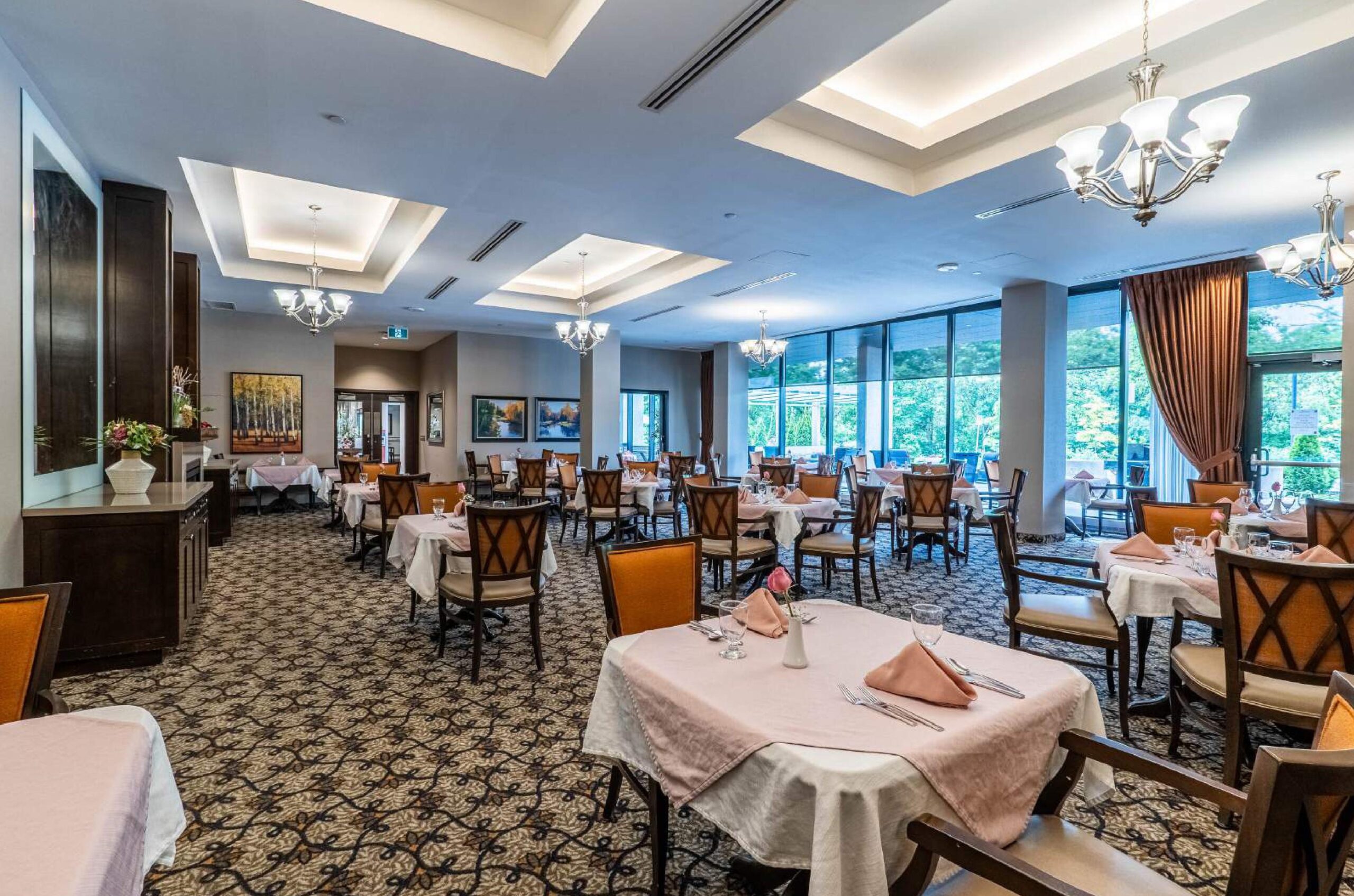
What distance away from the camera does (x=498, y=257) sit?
726cm

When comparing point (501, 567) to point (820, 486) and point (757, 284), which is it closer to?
point (820, 486)

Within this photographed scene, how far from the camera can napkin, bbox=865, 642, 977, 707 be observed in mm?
1500

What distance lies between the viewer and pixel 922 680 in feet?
5.05

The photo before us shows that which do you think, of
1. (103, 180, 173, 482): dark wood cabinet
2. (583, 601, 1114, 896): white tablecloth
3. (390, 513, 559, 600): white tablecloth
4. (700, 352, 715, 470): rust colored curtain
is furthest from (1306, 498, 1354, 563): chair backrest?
(700, 352, 715, 470): rust colored curtain

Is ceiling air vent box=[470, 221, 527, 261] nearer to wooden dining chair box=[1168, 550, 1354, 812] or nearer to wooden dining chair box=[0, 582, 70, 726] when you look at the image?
wooden dining chair box=[0, 582, 70, 726]

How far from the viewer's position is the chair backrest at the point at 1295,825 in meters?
0.92

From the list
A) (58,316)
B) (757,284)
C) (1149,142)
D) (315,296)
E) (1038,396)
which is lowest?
(1038,396)

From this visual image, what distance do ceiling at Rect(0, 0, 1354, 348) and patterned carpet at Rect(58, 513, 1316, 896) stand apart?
3.39 meters

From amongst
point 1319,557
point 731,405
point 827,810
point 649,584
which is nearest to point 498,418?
point 731,405

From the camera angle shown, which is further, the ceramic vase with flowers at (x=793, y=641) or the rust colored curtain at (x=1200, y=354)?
the rust colored curtain at (x=1200, y=354)

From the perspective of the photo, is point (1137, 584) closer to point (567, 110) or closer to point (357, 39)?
point (567, 110)

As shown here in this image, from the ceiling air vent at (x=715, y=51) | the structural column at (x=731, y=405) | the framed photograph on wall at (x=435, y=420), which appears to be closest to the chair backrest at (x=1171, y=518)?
the ceiling air vent at (x=715, y=51)

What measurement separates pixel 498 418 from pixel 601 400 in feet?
7.47

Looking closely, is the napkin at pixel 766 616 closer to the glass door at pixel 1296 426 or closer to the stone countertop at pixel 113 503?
the stone countertop at pixel 113 503
